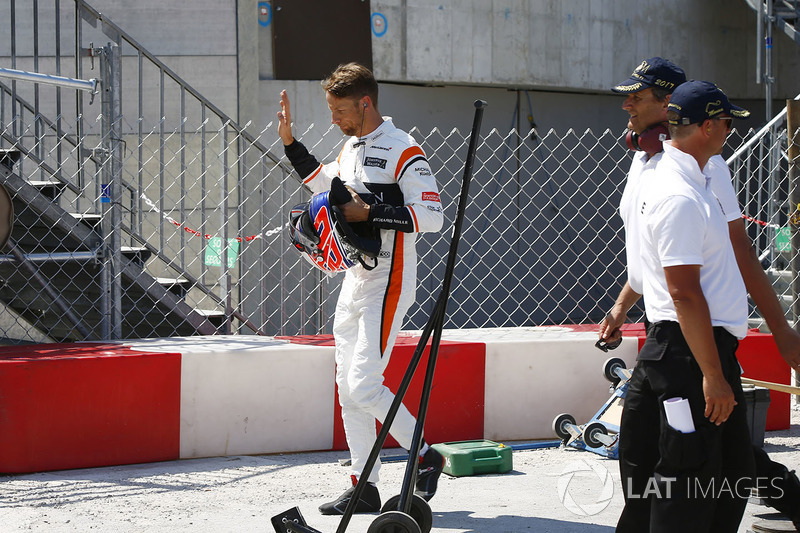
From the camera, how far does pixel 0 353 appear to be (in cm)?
486

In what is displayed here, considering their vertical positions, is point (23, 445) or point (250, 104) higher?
point (250, 104)

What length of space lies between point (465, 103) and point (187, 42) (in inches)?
136

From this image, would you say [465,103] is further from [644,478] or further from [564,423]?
[644,478]

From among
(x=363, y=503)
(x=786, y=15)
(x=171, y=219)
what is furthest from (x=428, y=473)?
(x=786, y=15)

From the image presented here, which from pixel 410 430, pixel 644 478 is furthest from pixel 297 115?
pixel 644 478

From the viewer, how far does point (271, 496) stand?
436cm

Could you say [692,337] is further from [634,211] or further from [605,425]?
[605,425]

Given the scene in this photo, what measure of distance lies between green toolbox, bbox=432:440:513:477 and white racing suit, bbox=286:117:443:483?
0.81m

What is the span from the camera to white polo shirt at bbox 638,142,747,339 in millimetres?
2742

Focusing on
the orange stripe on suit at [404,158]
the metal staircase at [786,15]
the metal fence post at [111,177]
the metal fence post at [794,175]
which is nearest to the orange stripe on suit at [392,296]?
the orange stripe on suit at [404,158]

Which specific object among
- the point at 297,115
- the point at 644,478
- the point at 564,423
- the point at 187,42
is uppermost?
the point at 187,42

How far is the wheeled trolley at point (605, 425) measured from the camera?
5047 millimetres

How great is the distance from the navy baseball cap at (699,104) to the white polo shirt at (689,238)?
112mm

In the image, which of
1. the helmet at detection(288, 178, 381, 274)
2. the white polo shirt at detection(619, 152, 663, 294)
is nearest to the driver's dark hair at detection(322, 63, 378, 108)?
the helmet at detection(288, 178, 381, 274)
